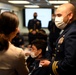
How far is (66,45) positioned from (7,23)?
531 mm

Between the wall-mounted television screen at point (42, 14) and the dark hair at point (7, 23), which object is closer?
the dark hair at point (7, 23)

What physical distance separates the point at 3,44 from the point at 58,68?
0.54 m

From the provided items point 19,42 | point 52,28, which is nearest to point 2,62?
point 19,42

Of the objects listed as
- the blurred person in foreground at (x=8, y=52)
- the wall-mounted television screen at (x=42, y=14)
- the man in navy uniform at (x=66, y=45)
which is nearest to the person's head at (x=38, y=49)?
the man in navy uniform at (x=66, y=45)

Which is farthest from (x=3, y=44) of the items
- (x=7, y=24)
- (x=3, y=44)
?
(x=7, y=24)

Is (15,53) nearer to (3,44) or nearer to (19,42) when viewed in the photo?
(3,44)

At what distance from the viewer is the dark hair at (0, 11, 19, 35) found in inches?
59.7

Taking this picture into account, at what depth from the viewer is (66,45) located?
1.69 metres

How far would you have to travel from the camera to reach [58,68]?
1.73 meters

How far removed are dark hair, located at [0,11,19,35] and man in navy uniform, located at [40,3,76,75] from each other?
47 centimetres

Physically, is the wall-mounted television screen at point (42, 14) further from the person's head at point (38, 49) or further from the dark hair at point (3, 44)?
the dark hair at point (3, 44)

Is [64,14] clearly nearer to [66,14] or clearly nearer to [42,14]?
[66,14]

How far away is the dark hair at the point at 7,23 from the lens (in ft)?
4.98

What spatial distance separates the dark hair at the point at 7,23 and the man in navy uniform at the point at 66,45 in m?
0.47
